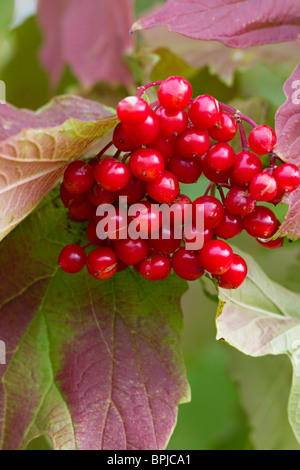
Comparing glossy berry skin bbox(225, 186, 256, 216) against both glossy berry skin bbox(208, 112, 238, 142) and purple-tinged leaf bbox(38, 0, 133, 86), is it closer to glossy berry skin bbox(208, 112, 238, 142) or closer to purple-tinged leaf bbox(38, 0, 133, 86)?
glossy berry skin bbox(208, 112, 238, 142)

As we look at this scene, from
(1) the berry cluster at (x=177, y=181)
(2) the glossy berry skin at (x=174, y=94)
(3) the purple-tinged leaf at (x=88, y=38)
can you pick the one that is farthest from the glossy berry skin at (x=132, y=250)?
(3) the purple-tinged leaf at (x=88, y=38)

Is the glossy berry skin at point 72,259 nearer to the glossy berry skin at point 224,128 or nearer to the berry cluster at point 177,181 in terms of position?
the berry cluster at point 177,181

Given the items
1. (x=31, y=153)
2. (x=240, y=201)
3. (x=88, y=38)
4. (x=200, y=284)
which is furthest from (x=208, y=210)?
(x=88, y=38)

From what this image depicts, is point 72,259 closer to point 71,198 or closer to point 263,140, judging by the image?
point 71,198

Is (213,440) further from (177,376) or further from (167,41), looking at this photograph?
(167,41)

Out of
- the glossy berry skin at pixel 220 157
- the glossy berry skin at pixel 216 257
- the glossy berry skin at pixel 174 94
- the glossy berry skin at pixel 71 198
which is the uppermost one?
the glossy berry skin at pixel 174 94
